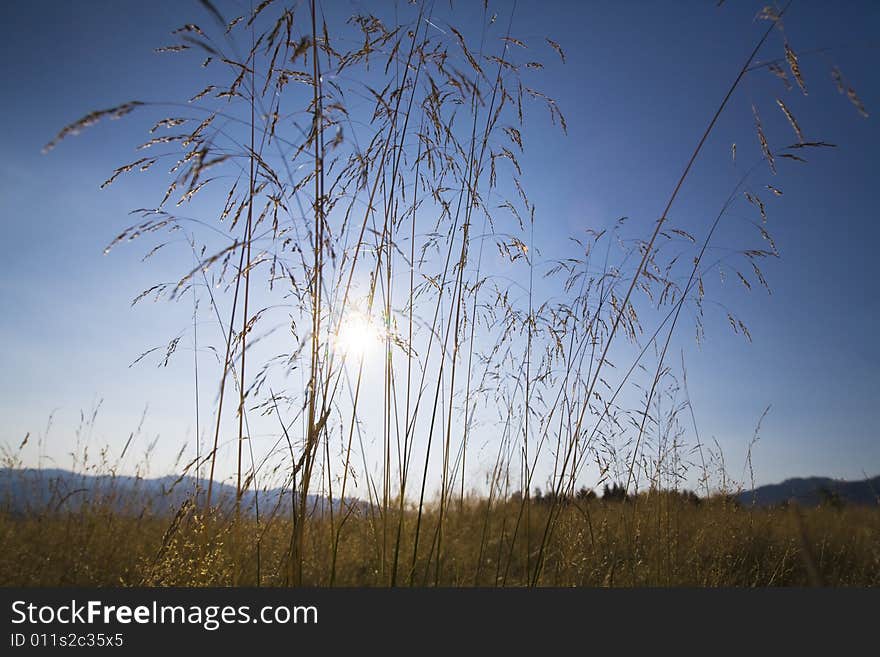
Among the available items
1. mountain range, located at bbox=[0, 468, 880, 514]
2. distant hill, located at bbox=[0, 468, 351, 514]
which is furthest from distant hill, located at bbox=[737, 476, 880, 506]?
distant hill, located at bbox=[0, 468, 351, 514]

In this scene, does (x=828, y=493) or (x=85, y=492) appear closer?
(x=85, y=492)

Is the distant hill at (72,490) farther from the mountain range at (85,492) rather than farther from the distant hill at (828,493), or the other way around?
the distant hill at (828,493)

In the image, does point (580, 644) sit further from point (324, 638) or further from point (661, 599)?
point (324, 638)

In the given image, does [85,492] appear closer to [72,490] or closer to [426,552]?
[72,490]

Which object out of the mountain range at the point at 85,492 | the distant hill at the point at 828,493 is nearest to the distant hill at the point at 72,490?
the mountain range at the point at 85,492

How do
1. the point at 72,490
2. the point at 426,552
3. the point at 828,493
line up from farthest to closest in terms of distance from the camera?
the point at 828,493
the point at 426,552
the point at 72,490

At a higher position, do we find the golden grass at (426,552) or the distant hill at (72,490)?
the distant hill at (72,490)

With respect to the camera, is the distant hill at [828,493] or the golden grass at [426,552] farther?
the distant hill at [828,493]

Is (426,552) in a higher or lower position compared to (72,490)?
lower

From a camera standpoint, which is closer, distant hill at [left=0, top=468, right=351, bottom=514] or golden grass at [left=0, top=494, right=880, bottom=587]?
golden grass at [left=0, top=494, right=880, bottom=587]

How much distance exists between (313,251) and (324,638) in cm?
106

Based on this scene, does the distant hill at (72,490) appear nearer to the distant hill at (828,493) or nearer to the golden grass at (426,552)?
the golden grass at (426,552)

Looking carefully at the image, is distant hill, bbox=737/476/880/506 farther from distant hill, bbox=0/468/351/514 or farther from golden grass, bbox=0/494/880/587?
Answer: distant hill, bbox=0/468/351/514

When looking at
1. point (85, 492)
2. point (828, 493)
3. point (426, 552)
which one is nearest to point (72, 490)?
point (85, 492)
